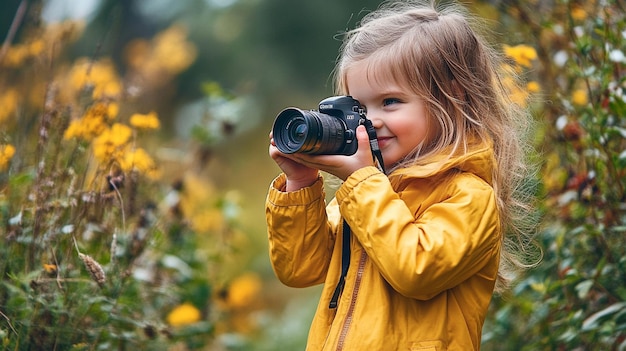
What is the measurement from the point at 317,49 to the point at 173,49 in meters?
2.20

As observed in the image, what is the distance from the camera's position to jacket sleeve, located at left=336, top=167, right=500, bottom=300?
5.18 feet

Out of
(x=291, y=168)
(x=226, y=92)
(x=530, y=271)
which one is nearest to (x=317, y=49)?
(x=226, y=92)

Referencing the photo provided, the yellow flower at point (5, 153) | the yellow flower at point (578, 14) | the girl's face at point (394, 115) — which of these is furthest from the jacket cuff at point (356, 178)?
the yellow flower at point (578, 14)

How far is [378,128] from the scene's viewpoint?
1.76m

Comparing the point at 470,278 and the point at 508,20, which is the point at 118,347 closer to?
the point at 470,278

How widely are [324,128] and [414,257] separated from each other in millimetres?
328

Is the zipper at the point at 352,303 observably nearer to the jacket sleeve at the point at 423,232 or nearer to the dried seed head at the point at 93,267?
the jacket sleeve at the point at 423,232

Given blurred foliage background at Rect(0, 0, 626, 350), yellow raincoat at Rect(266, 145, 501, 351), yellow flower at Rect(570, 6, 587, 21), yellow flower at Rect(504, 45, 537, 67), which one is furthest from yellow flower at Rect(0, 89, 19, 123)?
yellow flower at Rect(570, 6, 587, 21)

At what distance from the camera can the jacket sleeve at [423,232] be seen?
1.58 meters

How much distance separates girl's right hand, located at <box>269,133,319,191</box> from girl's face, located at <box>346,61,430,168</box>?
7.7 inches

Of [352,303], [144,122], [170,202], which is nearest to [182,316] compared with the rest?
[170,202]

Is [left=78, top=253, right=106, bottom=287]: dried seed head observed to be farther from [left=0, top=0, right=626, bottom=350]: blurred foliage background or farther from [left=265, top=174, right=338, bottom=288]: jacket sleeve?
A: [left=265, top=174, right=338, bottom=288]: jacket sleeve

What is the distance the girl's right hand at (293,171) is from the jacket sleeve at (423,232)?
0.61 feet

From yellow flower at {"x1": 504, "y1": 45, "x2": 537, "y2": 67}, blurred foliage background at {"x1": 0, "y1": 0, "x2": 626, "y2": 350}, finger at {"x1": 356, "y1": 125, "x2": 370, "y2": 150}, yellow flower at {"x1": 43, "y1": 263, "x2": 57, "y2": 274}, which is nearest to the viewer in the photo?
finger at {"x1": 356, "y1": 125, "x2": 370, "y2": 150}
